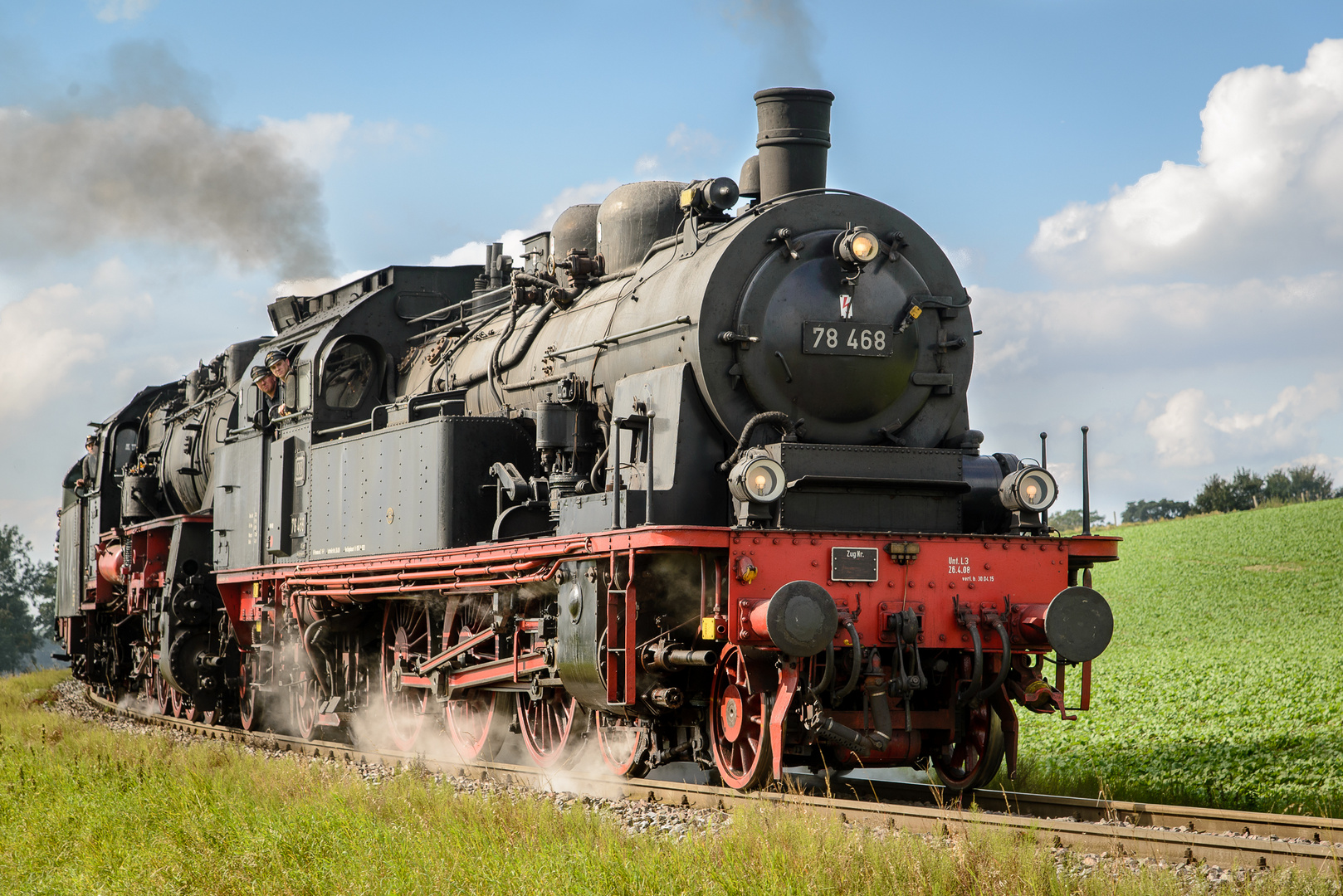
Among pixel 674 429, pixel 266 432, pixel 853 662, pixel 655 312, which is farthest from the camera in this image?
pixel 266 432

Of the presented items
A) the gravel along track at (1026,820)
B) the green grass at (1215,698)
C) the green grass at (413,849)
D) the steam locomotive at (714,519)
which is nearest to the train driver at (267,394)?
the steam locomotive at (714,519)

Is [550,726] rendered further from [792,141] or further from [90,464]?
[90,464]

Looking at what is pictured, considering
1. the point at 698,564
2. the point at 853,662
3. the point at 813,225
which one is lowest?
the point at 853,662

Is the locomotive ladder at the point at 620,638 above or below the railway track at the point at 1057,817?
above

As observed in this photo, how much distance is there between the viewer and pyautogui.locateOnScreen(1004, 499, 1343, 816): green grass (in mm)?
9875

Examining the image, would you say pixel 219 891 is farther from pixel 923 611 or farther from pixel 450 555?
pixel 923 611

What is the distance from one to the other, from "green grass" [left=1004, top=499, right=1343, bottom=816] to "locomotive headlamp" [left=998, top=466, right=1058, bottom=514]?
8.26 ft

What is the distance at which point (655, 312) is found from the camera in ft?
28.5

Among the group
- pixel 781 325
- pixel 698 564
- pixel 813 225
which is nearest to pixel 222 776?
pixel 698 564

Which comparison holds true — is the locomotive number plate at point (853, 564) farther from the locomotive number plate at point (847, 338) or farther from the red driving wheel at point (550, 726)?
the red driving wheel at point (550, 726)

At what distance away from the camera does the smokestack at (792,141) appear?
29.4 ft

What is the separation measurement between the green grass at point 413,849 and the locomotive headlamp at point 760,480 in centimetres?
192

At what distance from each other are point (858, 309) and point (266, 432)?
23.4 ft

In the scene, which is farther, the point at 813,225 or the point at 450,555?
the point at 450,555
